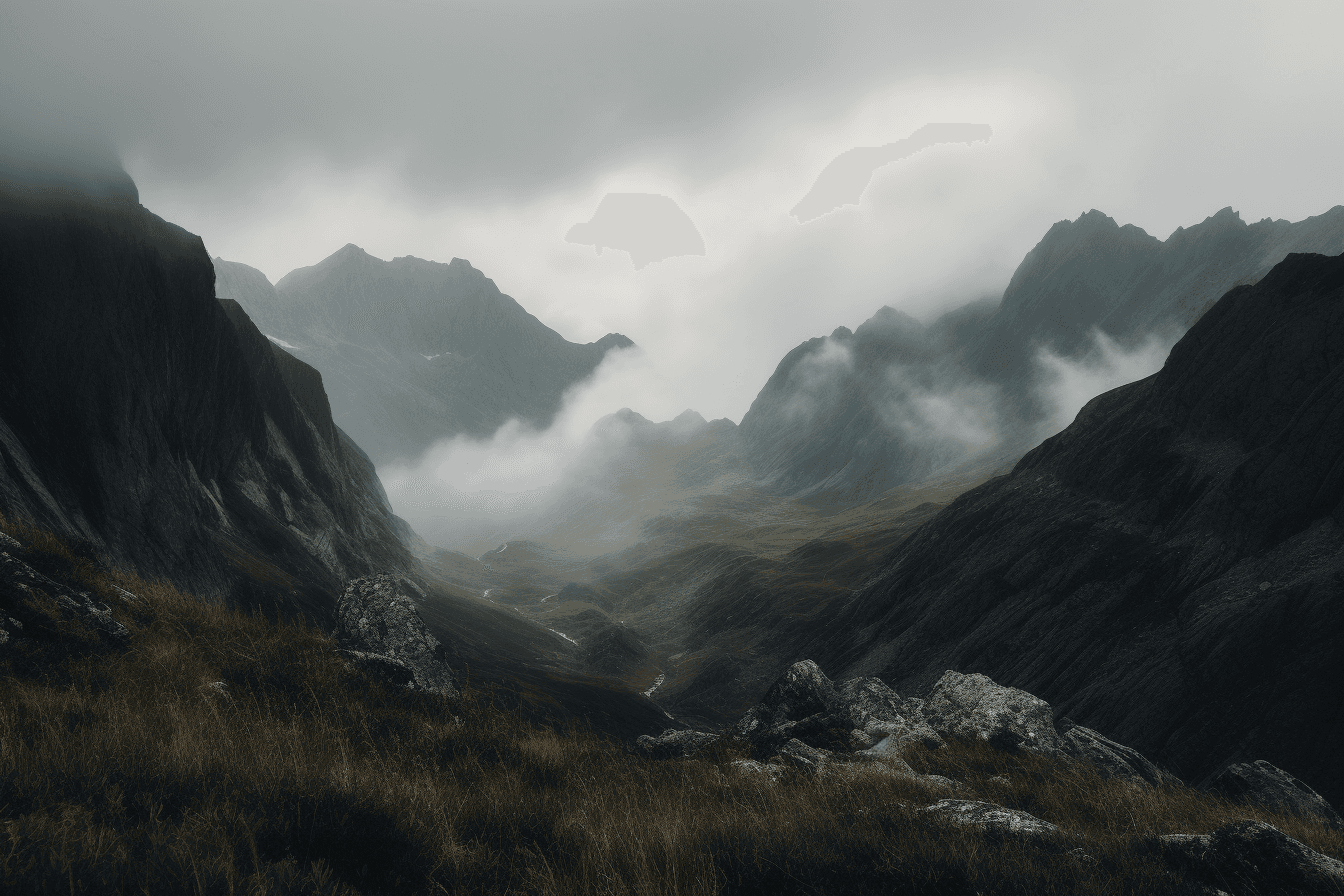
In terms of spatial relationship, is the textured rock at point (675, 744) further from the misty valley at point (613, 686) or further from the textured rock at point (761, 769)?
the textured rock at point (761, 769)

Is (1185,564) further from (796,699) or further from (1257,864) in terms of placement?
(1257,864)

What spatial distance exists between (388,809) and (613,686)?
2600 inches

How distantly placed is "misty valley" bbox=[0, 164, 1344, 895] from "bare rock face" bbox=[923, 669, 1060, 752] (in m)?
0.13

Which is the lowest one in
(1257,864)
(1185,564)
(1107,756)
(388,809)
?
(1107,756)

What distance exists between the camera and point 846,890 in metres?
5.03

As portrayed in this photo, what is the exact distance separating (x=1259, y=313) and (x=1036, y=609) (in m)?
32.6

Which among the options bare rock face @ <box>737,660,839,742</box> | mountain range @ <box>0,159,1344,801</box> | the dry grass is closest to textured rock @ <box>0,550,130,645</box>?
the dry grass

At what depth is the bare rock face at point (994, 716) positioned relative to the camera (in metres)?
15.0

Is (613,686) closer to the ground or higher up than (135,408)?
closer to the ground

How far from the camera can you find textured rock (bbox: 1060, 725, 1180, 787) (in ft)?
51.6

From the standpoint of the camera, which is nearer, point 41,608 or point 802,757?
point 41,608

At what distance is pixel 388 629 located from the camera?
53.6 ft

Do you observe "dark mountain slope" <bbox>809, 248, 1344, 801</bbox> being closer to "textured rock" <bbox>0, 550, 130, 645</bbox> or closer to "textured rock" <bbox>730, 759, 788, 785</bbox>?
"textured rock" <bbox>730, 759, 788, 785</bbox>

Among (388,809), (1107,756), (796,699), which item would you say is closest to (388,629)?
(796,699)
